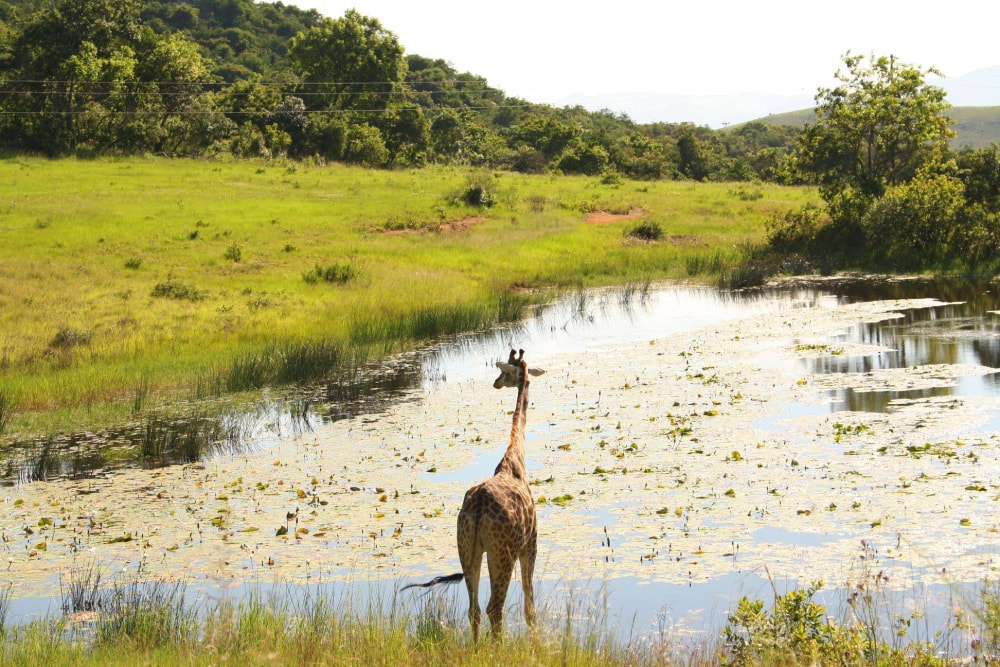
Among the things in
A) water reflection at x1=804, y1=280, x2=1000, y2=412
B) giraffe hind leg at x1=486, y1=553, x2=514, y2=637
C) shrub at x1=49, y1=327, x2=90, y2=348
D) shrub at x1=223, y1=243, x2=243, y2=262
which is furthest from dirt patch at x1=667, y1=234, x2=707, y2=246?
giraffe hind leg at x1=486, y1=553, x2=514, y2=637

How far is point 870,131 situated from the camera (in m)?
37.5

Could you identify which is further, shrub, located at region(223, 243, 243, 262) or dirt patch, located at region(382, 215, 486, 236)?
dirt patch, located at region(382, 215, 486, 236)

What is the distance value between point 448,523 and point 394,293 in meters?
17.5

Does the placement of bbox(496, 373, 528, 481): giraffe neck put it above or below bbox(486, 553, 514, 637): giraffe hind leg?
above

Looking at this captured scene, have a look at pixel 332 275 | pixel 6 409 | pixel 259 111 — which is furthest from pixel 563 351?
pixel 259 111

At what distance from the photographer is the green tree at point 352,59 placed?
81000 mm

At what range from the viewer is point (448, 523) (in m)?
11.8

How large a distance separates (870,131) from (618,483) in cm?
2892

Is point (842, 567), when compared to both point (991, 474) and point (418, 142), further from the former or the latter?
point (418, 142)

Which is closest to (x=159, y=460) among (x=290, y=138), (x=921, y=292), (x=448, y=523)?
(x=448, y=523)

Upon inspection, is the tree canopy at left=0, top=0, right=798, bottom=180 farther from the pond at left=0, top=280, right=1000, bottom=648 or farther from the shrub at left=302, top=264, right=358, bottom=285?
the pond at left=0, top=280, right=1000, bottom=648

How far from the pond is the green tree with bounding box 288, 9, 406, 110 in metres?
62.0

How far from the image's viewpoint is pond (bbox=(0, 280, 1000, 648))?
10.2 metres

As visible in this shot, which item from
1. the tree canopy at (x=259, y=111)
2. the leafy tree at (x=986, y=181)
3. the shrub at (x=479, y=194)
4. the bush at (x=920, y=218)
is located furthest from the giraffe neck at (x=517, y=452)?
the shrub at (x=479, y=194)
